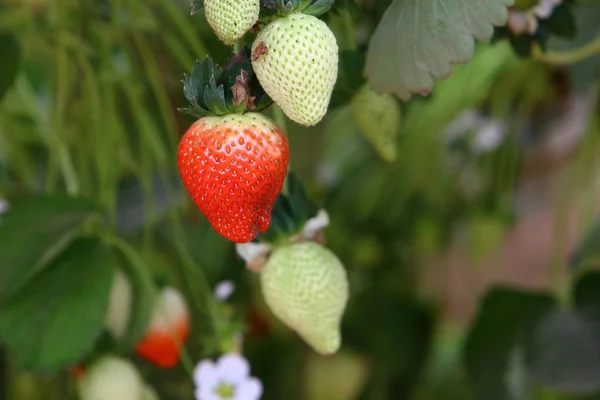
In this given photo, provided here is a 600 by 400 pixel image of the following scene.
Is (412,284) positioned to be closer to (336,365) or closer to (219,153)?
(336,365)

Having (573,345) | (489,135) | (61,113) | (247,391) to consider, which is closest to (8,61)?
(61,113)

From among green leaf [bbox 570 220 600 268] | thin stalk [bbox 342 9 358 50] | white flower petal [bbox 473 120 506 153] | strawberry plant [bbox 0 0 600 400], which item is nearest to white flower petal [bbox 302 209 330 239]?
strawberry plant [bbox 0 0 600 400]

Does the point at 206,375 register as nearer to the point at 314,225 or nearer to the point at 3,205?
the point at 314,225

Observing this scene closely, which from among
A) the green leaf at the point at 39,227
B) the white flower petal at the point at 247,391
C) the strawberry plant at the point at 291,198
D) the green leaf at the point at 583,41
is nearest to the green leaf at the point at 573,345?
the strawberry plant at the point at 291,198

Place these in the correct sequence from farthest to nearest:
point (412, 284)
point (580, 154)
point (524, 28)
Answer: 1. point (412, 284)
2. point (580, 154)
3. point (524, 28)

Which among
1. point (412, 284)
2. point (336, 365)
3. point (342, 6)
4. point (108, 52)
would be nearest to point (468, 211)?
point (412, 284)

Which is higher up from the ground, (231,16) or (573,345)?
(231,16)

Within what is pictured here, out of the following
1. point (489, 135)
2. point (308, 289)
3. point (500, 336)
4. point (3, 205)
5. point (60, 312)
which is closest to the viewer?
point (308, 289)

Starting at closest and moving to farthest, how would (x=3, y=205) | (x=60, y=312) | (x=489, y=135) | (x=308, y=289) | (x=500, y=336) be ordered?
1. (x=308, y=289)
2. (x=60, y=312)
3. (x=3, y=205)
4. (x=500, y=336)
5. (x=489, y=135)
